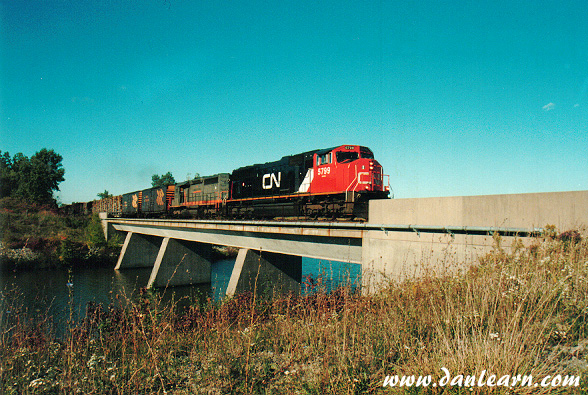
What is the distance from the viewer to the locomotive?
1445 cm

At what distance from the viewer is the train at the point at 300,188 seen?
14461 mm

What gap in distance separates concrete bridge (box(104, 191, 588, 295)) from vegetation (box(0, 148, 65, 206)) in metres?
62.0

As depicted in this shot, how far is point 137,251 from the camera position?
37.0m

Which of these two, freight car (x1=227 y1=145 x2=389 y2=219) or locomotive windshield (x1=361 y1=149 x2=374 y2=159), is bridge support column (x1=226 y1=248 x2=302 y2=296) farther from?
locomotive windshield (x1=361 y1=149 x2=374 y2=159)

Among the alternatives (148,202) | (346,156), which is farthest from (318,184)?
(148,202)

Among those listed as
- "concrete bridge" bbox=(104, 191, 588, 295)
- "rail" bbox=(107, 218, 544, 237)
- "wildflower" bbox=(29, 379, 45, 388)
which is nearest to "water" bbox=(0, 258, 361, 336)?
"concrete bridge" bbox=(104, 191, 588, 295)

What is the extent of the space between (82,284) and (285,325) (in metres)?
27.5

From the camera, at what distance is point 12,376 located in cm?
407

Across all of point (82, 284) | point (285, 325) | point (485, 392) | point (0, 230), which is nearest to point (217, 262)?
point (82, 284)

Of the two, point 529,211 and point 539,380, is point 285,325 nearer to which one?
point 539,380

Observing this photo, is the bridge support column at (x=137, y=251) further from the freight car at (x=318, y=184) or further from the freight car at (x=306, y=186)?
the freight car at (x=318, y=184)

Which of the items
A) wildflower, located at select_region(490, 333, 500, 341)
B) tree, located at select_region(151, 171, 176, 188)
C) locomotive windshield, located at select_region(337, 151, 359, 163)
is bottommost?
wildflower, located at select_region(490, 333, 500, 341)

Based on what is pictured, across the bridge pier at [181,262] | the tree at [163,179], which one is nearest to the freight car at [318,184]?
the bridge pier at [181,262]

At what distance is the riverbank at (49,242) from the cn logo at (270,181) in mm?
23728
